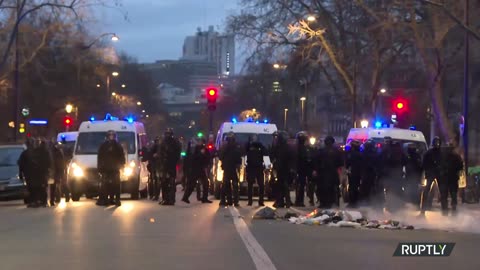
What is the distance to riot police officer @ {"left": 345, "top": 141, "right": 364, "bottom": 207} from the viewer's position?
19.4 metres

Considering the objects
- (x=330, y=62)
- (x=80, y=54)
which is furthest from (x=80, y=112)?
(x=330, y=62)

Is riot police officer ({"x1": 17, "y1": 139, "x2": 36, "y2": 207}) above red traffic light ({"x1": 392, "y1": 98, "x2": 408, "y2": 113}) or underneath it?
underneath

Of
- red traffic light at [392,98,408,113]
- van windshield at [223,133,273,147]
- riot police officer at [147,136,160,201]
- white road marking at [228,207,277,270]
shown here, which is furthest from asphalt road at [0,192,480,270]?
red traffic light at [392,98,408,113]

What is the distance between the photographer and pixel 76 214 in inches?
674

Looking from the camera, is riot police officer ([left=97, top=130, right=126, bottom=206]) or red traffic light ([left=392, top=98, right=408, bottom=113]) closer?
riot police officer ([left=97, top=130, right=126, bottom=206])

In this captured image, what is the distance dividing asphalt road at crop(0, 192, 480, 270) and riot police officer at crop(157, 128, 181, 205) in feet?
11.9

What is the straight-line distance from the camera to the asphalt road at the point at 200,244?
406 inches

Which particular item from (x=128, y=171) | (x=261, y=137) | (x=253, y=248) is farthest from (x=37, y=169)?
(x=253, y=248)

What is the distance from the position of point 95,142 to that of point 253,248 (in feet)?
45.4

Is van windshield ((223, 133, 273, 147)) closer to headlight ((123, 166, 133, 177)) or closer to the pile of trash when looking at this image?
headlight ((123, 166, 133, 177))

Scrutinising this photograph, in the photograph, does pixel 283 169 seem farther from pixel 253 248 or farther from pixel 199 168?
pixel 253 248

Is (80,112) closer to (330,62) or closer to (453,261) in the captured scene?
(330,62)

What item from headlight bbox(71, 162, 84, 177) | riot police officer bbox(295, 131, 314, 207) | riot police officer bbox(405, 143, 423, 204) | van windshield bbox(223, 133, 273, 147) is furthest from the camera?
van windshield bbox(223, 133, 273, 147)

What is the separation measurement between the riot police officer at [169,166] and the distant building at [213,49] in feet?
75.7
